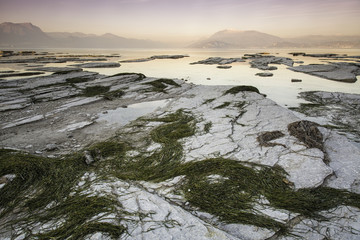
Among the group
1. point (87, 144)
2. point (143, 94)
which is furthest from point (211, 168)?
point (143, 94)

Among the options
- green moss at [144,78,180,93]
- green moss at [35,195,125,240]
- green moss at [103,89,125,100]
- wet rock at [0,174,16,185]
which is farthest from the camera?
green moss at [144,78,180,93]

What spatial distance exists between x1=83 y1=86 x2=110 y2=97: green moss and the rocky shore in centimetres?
268

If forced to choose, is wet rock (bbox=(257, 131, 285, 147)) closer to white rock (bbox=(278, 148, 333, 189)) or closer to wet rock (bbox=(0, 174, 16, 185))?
white rock (bbox=(278, 148, 333, 189))

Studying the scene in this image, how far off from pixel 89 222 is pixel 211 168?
164 cm

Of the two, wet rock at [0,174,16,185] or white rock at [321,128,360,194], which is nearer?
white rock at [321,128,360,194]

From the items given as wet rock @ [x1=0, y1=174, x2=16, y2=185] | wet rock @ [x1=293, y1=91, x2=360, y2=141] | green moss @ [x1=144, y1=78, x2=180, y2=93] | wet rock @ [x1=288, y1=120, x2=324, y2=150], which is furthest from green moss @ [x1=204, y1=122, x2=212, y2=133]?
green moss @ [x1=144, y1=78, x2=180, y2=93]

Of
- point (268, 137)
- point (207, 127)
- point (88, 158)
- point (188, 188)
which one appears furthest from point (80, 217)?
point (268, 137)

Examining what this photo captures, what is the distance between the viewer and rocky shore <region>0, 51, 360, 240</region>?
1.84 m

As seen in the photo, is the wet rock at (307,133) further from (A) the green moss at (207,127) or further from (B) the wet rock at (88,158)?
(B) the wet rock at (88,158)

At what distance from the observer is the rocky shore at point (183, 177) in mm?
1839

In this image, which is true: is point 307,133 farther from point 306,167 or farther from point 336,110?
point 336,110

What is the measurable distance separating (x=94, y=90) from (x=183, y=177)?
7346 mm

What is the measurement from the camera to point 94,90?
336 inches

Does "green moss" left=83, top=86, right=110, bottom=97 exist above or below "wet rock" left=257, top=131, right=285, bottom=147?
above
